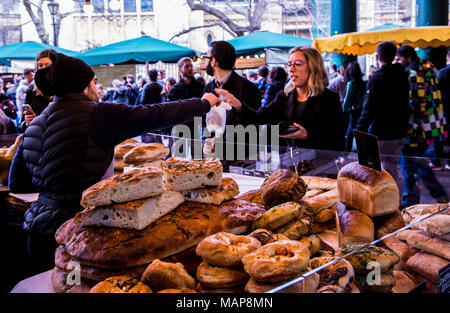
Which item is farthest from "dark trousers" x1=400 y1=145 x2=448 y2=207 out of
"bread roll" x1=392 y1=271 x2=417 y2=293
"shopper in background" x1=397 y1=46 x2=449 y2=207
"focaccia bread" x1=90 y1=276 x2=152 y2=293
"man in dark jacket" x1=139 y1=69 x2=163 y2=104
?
"man in dark jacket" x1=139 y1=69 x2=163 y2=104

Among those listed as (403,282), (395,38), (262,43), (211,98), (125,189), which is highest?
(262,43)

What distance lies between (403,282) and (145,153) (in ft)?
5.78

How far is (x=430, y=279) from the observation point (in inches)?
51.2

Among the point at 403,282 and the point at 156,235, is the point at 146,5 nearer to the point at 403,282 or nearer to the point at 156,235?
the point at 156,235

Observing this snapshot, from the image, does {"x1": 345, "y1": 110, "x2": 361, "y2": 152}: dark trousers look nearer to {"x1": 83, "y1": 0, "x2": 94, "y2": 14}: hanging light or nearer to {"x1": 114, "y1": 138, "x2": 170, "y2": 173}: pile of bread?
{"x1": 114, "y1": 138, "x2": 170, "y2": 173}: pile of bread

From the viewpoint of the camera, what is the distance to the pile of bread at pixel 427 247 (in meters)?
1.30

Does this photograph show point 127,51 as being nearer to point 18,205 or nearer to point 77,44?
point 18,205

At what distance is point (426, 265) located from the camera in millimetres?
1319

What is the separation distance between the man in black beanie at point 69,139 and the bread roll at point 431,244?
125cm

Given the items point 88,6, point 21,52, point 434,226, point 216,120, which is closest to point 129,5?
point 88,6

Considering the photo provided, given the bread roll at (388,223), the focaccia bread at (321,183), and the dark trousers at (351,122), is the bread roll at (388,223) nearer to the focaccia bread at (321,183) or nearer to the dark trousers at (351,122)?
the focaccia bread at (321,183)

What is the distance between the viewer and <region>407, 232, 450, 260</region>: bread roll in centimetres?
135

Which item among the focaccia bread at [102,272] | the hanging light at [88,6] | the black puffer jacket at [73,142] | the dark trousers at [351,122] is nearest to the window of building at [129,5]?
the hanging light at [88,6]
